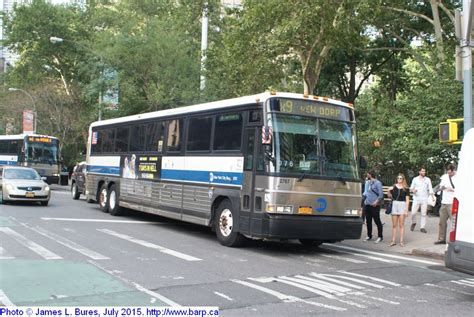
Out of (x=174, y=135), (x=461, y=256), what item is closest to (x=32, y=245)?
(x=174, y=135)

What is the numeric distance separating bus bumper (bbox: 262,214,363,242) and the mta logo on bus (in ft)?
0.54

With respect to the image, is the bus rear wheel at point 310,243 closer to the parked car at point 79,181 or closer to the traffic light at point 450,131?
the traffic light at point 450,131

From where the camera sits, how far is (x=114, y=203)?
17844 mm

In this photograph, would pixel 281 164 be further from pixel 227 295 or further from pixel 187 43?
pixel 187 43

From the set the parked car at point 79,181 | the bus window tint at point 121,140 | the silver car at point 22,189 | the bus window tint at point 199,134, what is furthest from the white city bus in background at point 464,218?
the parked car at point 79,181

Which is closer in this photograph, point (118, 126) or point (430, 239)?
point (430, 239)

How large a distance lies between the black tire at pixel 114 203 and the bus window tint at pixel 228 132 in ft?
21.5

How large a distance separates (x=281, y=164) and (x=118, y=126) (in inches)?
363

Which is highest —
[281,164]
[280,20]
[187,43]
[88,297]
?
[187,43]

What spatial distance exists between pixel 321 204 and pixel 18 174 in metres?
13.9

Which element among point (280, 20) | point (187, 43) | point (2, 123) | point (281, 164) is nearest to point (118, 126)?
point (280, 20)

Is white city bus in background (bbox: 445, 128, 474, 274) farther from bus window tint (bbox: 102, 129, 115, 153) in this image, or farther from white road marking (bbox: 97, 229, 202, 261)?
bus window tint (bbox: 102, 129, 115, 153)

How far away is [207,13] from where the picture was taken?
91.7 feet

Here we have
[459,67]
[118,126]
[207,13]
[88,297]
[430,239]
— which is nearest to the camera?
[88,297]
